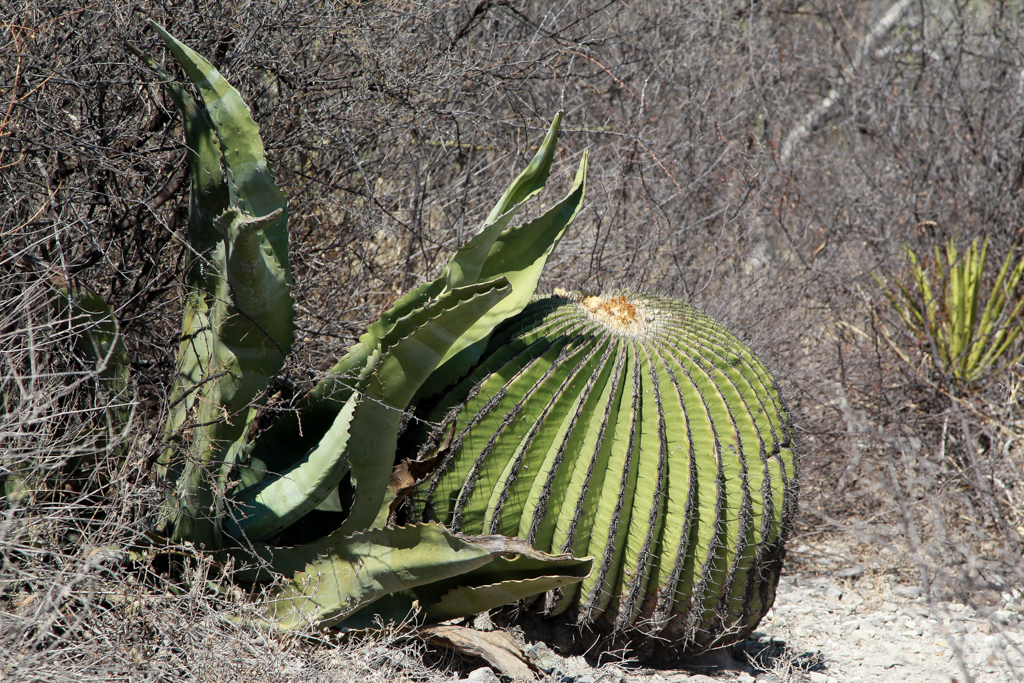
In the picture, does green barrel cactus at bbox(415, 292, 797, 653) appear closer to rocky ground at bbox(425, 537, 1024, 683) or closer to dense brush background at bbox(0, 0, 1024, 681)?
rocky ground at bbox(425, 537, 1024, 683)

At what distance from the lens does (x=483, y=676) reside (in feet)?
8.25

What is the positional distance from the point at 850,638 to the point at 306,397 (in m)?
2.37

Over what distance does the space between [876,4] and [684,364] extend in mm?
8029

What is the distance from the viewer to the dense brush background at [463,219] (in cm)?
235

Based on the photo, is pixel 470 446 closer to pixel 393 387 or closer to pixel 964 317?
pixel 393 387

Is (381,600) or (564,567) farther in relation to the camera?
(381,600)

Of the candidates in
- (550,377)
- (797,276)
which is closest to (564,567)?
(550,377)

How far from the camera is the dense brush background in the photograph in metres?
2.35

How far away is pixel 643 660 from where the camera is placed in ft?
9.47

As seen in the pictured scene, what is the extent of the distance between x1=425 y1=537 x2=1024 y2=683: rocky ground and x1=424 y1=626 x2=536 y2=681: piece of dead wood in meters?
0.05

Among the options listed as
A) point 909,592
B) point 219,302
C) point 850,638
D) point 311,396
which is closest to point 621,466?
point 311,396

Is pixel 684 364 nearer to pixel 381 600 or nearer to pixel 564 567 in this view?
pixel 564 567

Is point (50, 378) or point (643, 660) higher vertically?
point (50, 378)

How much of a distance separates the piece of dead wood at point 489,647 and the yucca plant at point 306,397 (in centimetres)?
7
